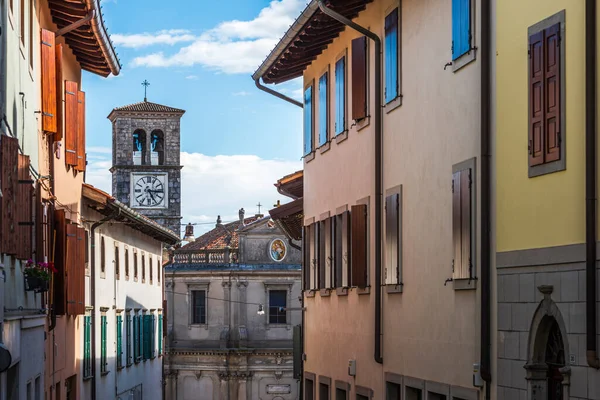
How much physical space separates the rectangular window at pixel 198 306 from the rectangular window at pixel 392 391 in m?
56.6

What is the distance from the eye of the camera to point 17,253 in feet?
54.2

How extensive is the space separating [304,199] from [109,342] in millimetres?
10902

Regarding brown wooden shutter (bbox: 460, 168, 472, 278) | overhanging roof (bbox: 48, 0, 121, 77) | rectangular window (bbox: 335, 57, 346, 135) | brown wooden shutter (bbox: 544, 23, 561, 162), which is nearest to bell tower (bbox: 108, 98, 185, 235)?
overhanging roof (bbox: 48, 0, 121, 77)

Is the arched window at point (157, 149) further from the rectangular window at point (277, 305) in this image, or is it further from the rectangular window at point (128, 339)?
the rectangular window at point (128, 339)

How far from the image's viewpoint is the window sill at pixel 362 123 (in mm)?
21812

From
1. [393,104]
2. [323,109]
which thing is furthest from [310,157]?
[393,104]

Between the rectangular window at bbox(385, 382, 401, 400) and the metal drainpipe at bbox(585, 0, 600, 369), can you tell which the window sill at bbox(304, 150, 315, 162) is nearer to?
the rectangular window at bbox(385, 382, 401, 400)

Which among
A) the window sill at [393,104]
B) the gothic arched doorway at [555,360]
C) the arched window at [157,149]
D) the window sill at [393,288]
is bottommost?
the gothic arched doorway at [555,360]

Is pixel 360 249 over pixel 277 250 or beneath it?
beneath

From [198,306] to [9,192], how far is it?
203 feet

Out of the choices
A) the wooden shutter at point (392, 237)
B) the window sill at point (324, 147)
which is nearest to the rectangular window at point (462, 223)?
the wooden shutter at point (392, 237)

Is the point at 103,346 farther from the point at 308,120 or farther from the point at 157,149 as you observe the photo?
the point at 157,149

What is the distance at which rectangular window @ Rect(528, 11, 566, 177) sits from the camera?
43.6ft

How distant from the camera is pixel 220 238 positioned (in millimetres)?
80312
